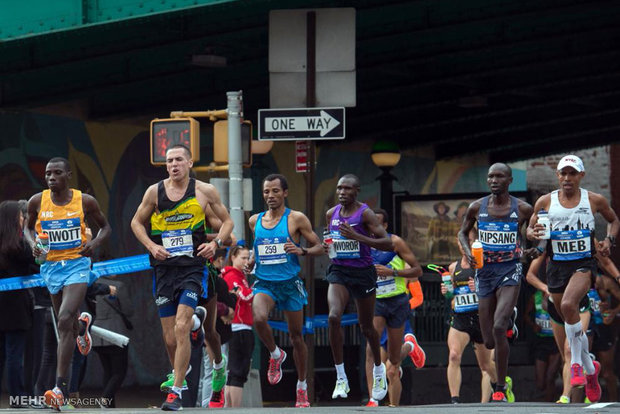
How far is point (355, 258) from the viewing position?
14.8 metres

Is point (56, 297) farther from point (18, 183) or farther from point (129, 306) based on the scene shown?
point (18, 183)

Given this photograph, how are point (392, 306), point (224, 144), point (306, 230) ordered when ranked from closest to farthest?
point (306, 230) < point (224, 144) < point (392, 306)

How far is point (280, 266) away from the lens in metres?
14.7

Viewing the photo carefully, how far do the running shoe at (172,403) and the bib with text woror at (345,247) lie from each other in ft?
9.99

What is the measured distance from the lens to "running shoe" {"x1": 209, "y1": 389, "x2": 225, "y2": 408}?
571 inches

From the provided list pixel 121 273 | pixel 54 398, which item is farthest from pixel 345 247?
pixel 121 273

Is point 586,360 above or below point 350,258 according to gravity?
below

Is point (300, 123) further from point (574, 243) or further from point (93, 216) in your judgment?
point (93, 216)

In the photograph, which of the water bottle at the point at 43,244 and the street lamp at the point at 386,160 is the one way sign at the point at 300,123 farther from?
the street lamp at the point at 386,160

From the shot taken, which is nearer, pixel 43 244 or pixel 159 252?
pixel 159 252

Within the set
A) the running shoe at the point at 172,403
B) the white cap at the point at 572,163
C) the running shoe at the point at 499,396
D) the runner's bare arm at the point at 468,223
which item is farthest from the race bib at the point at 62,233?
the white cap at the point at 572,163

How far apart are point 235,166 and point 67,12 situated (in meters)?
2.80

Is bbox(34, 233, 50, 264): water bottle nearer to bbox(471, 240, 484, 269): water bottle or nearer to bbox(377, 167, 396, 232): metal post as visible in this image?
bbox(471, 240, 484, 269): water bottle

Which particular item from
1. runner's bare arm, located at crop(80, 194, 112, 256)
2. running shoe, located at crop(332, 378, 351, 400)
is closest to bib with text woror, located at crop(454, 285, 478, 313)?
running shoe, located at crop(332, 378, 351, 400)
